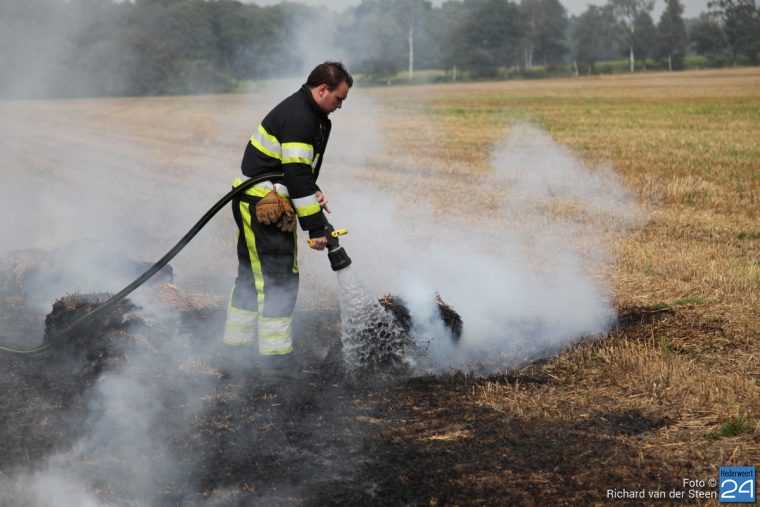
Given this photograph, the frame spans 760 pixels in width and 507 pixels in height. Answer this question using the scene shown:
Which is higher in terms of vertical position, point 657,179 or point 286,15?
point 286,15

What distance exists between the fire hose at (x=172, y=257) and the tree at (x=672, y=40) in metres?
73.9

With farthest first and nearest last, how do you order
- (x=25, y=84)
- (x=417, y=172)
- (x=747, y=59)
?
(x=747, y=59), (x=417, y=172), (x=25, y=84)

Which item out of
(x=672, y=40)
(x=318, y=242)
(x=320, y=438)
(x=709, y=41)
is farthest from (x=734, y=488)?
(x=672, y=40)

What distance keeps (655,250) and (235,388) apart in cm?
447

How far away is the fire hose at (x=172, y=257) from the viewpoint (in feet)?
15.9

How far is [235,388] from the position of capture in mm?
4777

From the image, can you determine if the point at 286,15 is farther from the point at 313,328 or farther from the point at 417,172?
the point at 417,172

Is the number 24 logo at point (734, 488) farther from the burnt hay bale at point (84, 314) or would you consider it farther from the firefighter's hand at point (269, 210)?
the burnt hay bale at point (84, 314)

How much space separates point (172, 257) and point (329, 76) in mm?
1601

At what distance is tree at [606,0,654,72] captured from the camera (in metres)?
81.4

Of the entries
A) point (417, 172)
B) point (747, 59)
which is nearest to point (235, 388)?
point (417, 172)

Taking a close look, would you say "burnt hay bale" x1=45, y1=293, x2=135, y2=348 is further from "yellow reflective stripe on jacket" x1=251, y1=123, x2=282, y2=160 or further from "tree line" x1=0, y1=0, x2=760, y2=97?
"tree line" x1=0, y1=0, x2=760, y2=97

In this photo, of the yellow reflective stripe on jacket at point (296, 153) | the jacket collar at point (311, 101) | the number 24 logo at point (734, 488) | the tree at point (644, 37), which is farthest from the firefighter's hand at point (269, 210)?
the tree at point (644, 37)

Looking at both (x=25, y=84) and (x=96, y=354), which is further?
(x=25, y=84)
